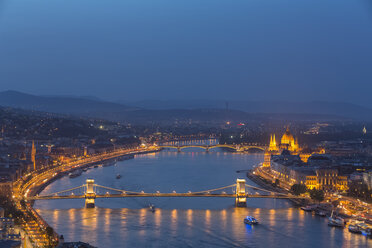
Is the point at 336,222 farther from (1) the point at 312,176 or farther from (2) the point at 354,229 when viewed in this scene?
(1) the point at 312,176

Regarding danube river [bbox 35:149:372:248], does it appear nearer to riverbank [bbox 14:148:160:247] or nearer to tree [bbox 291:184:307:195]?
riverbank [bbox 14:148:160:247]

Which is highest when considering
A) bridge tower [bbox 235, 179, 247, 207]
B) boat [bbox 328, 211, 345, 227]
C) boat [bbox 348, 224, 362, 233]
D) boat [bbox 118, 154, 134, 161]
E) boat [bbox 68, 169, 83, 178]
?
boat [bbox 118, 154, 134, 161]

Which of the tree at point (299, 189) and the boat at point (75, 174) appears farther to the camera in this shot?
the boat at point (75, 174)

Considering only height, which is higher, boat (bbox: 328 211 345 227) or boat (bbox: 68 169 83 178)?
boat (bbox: 68 169 83 178)

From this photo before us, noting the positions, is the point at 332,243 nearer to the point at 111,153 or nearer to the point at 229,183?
the point at 229,183

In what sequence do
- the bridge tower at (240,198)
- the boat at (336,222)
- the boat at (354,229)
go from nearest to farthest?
the boat at (354,229)
the boat at (336,222)
the bridge tower at (240,198)

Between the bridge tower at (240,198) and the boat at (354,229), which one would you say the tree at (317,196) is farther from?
the boat at (354,229)

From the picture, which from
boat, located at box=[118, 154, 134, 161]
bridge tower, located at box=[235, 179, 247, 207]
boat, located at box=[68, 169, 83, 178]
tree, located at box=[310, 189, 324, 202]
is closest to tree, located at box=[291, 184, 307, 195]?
tree, located at box=[310, 189, 324, 202]

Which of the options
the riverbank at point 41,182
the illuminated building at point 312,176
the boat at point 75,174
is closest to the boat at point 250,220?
the riverbank at point 41,182

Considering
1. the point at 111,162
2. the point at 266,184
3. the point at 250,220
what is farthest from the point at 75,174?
the point at 250,220

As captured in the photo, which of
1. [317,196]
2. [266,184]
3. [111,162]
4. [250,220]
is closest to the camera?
[250,220]

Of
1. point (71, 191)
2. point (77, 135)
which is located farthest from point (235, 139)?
point (71, 191)
